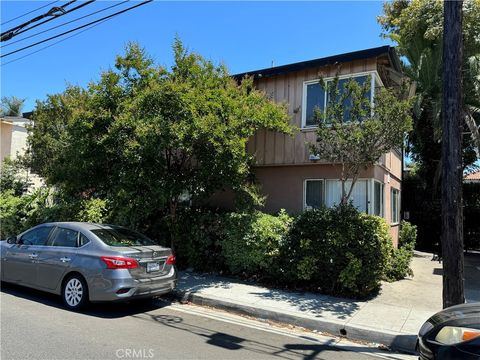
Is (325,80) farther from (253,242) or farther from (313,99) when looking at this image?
(253,242)

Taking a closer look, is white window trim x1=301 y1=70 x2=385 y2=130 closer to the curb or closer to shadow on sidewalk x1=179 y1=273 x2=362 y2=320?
shadow on sidewalk x1=179 y1=273 x2=362 y2=320

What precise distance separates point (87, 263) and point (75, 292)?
0.54 metres

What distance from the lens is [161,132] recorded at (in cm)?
848

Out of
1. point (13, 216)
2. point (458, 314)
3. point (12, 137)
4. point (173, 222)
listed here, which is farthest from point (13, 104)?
point (458, 314)

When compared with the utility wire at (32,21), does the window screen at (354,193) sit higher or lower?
lower

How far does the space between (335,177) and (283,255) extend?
2.91 m

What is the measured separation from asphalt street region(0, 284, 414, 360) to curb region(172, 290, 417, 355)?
0.72ft

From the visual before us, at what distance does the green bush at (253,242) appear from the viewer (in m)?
9.29

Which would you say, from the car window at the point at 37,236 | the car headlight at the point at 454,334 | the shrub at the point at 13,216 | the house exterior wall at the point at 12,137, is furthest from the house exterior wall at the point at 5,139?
the car headlight at the point at 454,334

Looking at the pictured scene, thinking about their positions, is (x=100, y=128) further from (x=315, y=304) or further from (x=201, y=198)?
(x=315, y=304)

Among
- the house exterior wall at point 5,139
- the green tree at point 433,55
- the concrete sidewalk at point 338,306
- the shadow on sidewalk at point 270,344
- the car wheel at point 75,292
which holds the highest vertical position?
the green tree at point 433,55

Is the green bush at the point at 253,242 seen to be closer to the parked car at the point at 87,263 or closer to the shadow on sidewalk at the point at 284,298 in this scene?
the shadow on sidewalk at the point at 284,298

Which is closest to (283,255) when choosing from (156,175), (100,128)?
(156,175)

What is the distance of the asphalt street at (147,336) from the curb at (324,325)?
0.22 metres
